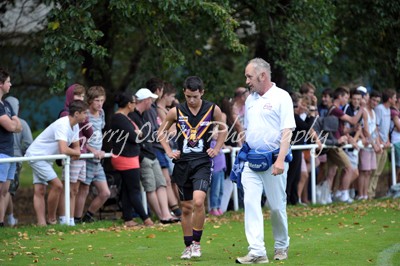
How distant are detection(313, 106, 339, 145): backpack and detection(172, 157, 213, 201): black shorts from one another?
7.33 meters

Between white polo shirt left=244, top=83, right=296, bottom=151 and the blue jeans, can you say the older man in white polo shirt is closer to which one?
white polo shirt left=244, top=83, right=296, bottom=151

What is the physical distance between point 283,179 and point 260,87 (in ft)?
3.53

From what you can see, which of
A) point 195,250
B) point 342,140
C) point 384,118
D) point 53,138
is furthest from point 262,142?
point 384,118

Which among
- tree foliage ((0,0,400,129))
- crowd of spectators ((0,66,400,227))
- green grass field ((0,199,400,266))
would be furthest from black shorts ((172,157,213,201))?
tree foliage ((0,0,400,129))

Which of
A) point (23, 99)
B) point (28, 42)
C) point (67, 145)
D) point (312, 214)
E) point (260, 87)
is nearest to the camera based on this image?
point (260, 87)

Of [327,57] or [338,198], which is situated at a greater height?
[327,57]

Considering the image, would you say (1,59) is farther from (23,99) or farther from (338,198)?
(338,198)

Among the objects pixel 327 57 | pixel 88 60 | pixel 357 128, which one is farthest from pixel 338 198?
pixel 88 60

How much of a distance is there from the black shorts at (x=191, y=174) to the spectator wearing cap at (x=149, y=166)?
13.1ft

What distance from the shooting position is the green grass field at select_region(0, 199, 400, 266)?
36.5 feet

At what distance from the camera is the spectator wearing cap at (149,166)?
1555 cm

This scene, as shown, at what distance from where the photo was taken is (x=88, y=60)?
20234mm

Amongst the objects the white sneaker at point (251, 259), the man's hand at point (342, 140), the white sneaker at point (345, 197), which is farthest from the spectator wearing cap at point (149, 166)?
the white sneaker at point (251, 259)

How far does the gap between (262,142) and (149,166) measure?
17.1ft
